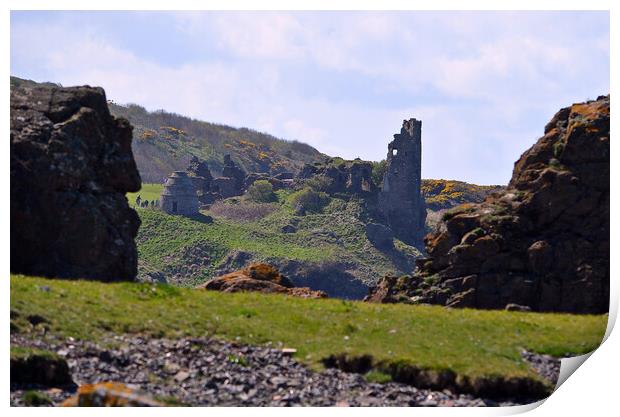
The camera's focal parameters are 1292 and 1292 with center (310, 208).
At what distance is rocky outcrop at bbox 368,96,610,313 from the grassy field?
493 centimetres

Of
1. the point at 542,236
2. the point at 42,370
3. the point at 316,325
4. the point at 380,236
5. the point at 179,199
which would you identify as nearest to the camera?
the point at 42,370

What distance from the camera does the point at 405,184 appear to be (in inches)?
7146

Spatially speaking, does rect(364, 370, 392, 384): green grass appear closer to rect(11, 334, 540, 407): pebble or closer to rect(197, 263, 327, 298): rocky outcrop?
rect(11, 334, 540, 407): pebble

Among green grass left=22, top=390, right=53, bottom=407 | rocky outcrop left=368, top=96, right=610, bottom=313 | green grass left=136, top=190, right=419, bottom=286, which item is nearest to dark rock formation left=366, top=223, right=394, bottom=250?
green grass left=136, top=190, right=419, bottom=286

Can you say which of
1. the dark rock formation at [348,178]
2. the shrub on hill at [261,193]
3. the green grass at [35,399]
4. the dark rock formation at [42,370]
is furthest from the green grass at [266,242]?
the green grass at [35,399]

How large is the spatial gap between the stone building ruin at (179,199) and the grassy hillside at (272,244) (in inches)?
82.8

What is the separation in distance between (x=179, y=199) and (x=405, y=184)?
124ft

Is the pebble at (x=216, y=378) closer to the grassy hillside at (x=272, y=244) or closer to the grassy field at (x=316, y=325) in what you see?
the grassy field at (x=316, y=325)

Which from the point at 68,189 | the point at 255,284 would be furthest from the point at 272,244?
the point at 68,189

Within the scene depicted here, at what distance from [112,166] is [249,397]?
1297 cm

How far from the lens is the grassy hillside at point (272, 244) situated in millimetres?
138000

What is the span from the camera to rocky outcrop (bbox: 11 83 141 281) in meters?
34.8

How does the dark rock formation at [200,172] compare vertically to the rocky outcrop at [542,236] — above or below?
above

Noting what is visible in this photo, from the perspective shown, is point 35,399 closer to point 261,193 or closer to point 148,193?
point 261,193
